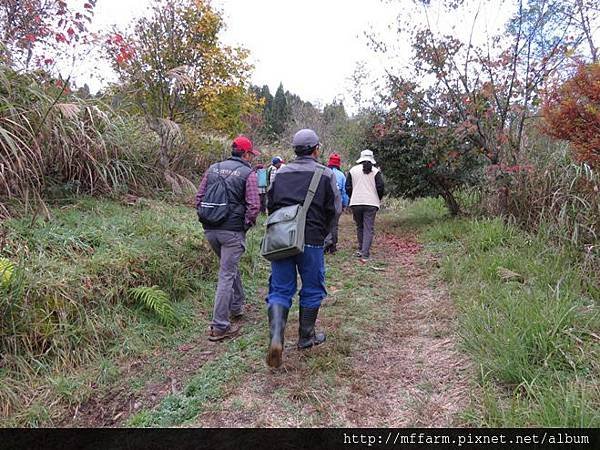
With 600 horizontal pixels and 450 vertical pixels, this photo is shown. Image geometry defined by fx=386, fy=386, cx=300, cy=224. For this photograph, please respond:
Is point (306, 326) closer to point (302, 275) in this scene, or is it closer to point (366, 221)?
point (302, 275)

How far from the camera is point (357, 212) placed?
6441 millimetres

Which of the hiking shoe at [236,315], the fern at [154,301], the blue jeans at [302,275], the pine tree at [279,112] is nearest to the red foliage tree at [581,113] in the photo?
the blue jeans at [302,275]

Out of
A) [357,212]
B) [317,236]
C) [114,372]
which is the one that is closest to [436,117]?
[357,212]

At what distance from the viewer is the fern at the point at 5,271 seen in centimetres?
287

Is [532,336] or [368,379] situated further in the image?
[368,379]

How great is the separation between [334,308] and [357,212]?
2.55 metres

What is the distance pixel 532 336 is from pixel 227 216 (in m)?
2.57

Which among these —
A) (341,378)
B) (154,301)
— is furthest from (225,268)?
(341,378)

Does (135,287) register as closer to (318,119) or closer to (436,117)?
(436,117)

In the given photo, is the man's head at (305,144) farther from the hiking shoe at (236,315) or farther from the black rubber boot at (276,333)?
the hiking shoe at (236,315)

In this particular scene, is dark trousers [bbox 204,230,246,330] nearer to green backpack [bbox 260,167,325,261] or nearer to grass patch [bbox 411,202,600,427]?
green backpack [bbox 260,167,325,261]

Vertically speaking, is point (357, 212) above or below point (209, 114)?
below

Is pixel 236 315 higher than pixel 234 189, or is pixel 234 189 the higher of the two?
pixel 234 189

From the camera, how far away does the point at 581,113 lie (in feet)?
13.4
